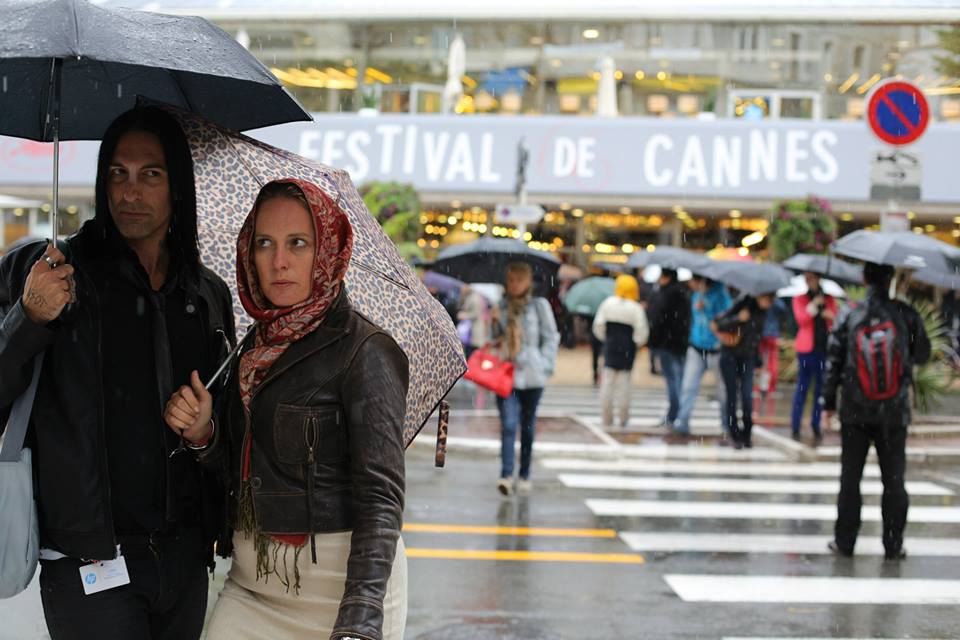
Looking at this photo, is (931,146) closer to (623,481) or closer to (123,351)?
(623,481)

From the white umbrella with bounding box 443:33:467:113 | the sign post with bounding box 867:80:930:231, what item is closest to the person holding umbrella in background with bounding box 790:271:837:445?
the sign post with bounding box 867:80:930:231

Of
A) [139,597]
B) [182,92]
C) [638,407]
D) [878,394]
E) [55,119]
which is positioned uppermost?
[182,92]

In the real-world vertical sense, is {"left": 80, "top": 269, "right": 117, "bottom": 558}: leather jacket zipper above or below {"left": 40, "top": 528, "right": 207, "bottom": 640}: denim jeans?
above

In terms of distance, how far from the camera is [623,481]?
1133cm

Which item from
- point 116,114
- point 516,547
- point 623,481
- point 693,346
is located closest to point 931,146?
point 693,346

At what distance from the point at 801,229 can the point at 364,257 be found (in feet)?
65.5

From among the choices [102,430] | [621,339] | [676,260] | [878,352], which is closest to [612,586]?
[878,352]

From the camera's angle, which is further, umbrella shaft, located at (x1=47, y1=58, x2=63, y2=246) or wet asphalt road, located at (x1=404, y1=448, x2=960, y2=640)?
wet asphalt road, located at (x1=404, y1=448, x2=960, y2=640)

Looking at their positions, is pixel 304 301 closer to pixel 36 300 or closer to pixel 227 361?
pixel 227 361

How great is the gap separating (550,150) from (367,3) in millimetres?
6789

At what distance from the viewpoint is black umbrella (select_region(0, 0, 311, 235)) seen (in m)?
2.64

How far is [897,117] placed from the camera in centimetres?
1161

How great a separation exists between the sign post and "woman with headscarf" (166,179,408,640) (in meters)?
9.86

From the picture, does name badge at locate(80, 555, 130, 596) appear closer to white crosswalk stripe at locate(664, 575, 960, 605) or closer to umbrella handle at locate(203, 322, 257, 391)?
umbrella handle at locate(203, 322, 257, 391)
